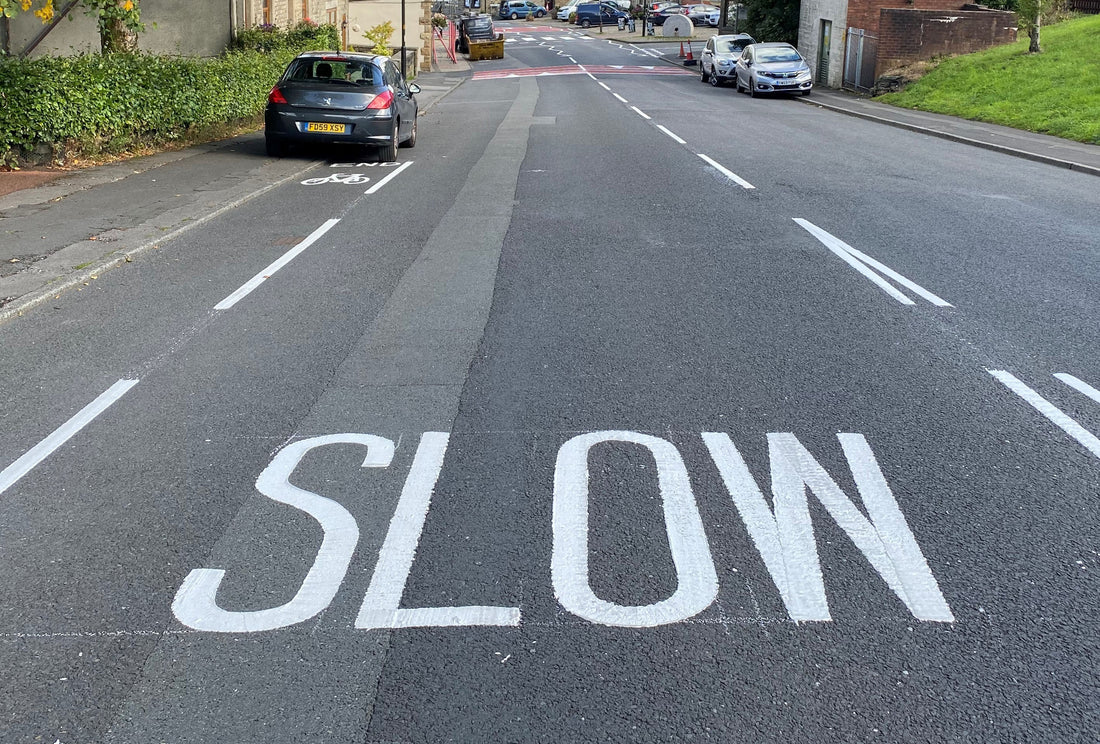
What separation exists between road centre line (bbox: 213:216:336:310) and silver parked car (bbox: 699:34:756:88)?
31624mm

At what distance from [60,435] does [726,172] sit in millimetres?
12269

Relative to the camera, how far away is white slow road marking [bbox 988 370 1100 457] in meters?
5.82

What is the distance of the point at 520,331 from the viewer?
7.95 m

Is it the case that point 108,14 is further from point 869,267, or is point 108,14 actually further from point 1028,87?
point 1028,87

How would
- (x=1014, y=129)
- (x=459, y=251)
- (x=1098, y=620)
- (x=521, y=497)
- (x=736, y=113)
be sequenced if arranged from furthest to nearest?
(x=736, y=113) → (x=1014, y=129) → (x=459, y=251) → (x=521, y=497) → (x=1098, y=620)

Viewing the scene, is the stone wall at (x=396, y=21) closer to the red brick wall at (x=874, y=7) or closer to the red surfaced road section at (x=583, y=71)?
the red surfaced road section at (x=583, y=71)

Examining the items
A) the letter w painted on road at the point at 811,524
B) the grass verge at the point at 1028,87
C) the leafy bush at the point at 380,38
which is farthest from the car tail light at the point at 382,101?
the leafy bush at the point at 380,38

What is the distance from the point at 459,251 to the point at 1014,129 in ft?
59.5

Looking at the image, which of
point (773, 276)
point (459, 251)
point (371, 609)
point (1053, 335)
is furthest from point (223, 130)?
point (371, 609)

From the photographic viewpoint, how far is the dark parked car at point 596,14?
94312 millimetres

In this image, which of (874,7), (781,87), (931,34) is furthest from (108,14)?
(874,7)

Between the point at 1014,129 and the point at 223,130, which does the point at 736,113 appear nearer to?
the point at 1014,129

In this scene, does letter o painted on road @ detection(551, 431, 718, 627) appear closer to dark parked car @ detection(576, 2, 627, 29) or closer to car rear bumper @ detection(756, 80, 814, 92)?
car rear bumper @ detection(756, 80, 814, 92)

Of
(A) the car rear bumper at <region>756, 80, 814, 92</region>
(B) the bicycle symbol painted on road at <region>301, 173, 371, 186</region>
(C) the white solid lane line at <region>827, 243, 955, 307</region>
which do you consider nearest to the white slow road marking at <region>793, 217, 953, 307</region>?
(C) the white solid lane line at <region>827, 243, 955, 307</region>
